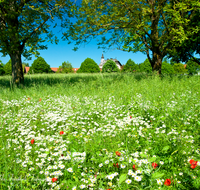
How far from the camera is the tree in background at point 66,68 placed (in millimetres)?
62675

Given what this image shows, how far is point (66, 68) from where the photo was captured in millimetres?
63062

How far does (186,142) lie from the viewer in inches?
91.3

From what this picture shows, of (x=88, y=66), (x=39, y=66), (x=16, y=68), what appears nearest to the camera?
(x=16, y=68)

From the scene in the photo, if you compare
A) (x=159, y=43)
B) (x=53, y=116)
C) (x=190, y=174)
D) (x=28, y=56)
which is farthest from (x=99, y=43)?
(x=190, y=174)

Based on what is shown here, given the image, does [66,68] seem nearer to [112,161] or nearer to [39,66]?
[39,66]

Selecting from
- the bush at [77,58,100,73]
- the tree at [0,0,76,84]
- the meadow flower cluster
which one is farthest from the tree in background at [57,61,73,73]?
the meadow flower cluster

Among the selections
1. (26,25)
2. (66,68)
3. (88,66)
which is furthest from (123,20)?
(66,68)

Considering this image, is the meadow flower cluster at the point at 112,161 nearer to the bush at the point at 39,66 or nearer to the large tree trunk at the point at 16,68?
the large tree trunk at the point at 16,68

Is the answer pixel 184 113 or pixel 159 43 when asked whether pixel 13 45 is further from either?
pixel 159 43

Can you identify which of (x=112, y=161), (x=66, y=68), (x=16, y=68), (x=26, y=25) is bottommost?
(x=112, y=161)

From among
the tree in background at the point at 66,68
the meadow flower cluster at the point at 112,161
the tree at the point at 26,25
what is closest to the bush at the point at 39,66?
the tree in background at the point at 66,68

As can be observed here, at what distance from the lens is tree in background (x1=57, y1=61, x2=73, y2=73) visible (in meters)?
62.7

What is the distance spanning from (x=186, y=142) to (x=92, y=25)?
1037cm

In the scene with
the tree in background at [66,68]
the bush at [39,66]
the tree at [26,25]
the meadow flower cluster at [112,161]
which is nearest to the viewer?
the meadow flower cluster at [112,161]
